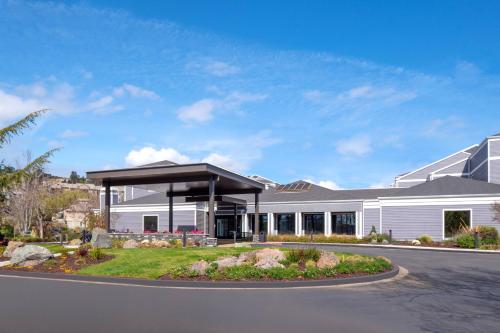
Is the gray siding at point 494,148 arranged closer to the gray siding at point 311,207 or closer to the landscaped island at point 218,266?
the gray siding at point 311,207

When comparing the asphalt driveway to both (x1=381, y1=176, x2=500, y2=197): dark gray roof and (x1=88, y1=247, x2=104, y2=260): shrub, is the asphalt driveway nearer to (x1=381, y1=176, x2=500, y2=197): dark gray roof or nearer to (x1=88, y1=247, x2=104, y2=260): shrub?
(x1=88, y1=247, x2=104, y2=260): shrub

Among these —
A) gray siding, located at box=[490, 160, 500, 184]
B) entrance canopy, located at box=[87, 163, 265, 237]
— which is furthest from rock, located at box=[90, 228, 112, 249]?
gray siding, located at box=[490, 160, 500, 184]

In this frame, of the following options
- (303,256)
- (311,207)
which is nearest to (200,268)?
(303,256)

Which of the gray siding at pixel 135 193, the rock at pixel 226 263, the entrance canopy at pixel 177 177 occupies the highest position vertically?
the entrance canopy at pixel 177 177

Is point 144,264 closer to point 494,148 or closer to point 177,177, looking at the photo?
point 177,177

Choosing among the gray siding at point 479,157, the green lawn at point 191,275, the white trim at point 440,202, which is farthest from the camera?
the gray siding at point 479,157

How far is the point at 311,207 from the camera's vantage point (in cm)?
4016

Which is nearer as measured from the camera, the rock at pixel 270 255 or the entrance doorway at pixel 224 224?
the rock at pixel 270 255

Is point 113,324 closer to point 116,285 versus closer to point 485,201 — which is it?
point 116,285

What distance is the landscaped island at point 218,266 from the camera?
1342 cm

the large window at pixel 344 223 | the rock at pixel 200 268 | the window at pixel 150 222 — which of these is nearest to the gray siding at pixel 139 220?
the window at pixel 150 222

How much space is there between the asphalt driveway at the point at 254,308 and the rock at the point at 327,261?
6.47ft

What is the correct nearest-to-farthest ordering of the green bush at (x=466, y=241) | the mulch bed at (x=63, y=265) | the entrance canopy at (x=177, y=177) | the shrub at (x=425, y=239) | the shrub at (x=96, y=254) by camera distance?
the mulch bed at (x=63, y=265)
the shrub at (x=96, y=254)
the entrance canopy at (x=177, y=177)
the green bush at (x=466, y=241)
the shrub at (x=425, y=239)

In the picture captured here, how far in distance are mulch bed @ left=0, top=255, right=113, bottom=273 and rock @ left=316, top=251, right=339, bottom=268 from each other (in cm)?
772
